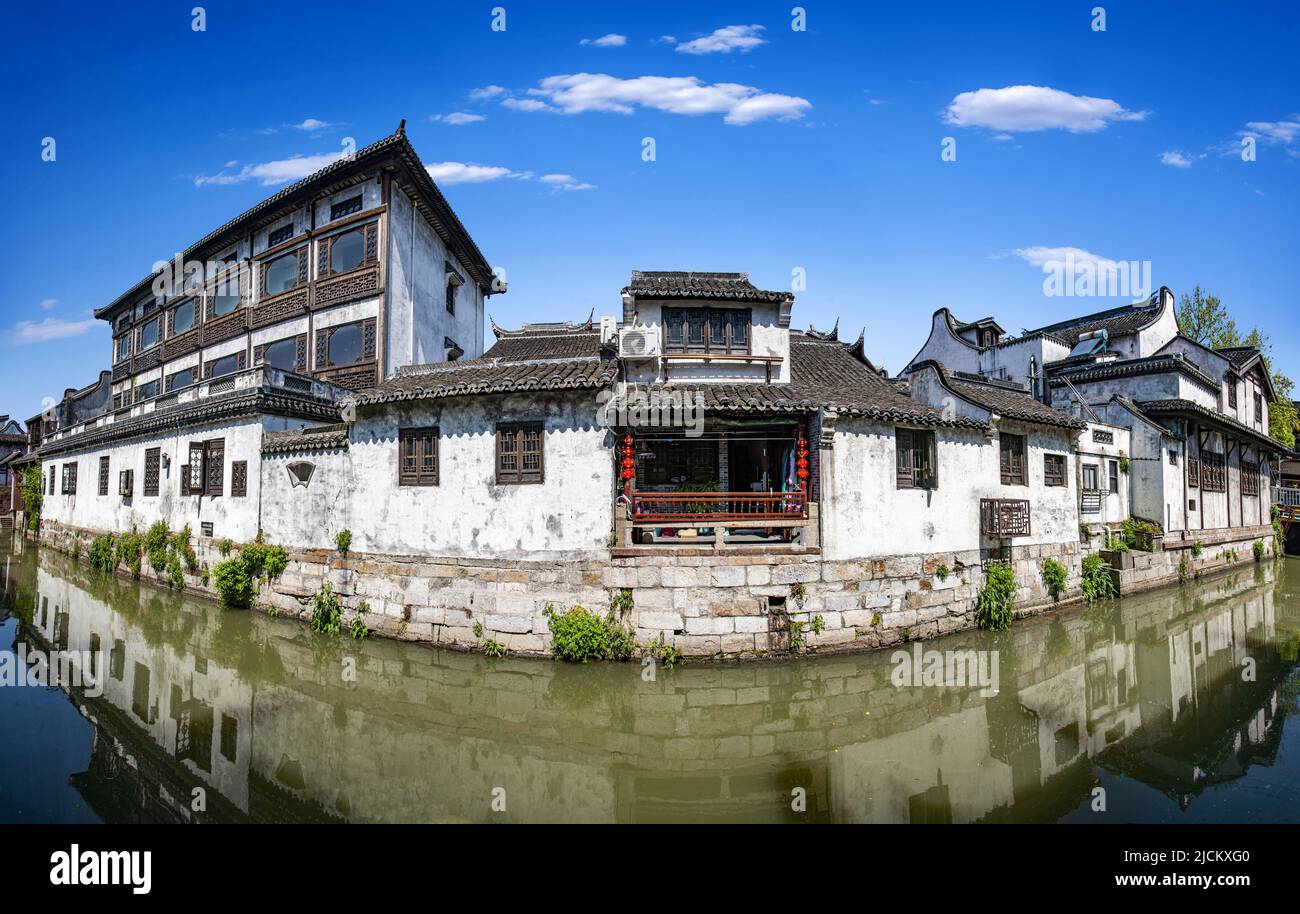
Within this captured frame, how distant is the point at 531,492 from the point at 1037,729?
29.1 ft

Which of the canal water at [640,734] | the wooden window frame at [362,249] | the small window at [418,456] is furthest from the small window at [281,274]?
the canal water at [640,734]

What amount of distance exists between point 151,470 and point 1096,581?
27.8 m

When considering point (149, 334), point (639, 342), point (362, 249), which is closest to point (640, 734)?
point (639, 342)

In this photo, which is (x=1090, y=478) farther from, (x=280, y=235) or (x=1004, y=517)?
(x=280, y=235)

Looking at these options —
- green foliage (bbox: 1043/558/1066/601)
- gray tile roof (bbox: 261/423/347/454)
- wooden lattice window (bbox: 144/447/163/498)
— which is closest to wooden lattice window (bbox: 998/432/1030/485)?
green foliage (bbox: 1043/558/1066/601)

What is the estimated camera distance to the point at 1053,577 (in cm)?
1502

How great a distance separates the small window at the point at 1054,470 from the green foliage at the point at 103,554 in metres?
27.6

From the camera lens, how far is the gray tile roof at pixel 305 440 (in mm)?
13336

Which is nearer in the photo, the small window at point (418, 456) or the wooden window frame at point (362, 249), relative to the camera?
the small window at point (418, 456)

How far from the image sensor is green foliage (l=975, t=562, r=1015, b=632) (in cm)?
1308

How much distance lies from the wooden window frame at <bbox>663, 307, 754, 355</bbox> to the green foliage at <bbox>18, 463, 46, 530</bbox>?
32.8 m

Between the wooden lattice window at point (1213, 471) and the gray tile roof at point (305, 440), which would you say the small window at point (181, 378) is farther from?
the wooden lattice window at point (1213, 471)

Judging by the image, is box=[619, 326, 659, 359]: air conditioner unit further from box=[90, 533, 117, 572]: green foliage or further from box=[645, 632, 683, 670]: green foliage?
box=[90, 533, 117, 572]: green foliage

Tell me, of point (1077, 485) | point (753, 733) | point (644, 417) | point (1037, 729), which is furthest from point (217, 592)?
point (1077, 485)
